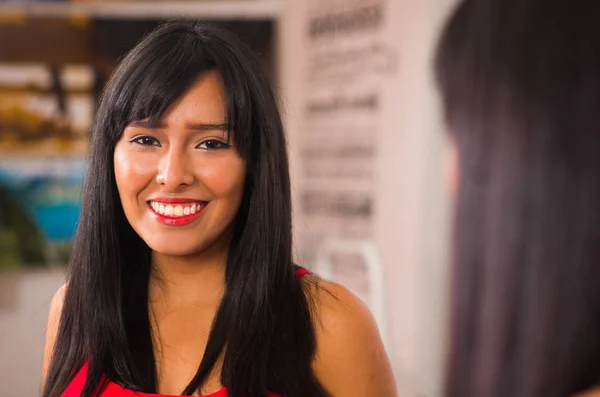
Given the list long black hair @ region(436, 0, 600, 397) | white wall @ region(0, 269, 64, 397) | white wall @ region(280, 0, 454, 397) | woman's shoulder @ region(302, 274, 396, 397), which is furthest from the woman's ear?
white wall @ region(0, 269, 64, 397)

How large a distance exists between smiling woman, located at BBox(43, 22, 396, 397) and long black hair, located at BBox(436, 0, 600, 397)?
0.28 metres

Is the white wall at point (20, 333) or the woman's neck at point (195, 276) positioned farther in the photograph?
the white wall at point (20, 333)

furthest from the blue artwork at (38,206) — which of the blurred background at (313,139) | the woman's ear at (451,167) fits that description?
the woman's ear at (451,167)

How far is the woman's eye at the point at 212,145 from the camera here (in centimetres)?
102

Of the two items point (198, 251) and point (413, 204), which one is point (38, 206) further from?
point (198, 251)

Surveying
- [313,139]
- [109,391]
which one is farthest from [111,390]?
[313,139]

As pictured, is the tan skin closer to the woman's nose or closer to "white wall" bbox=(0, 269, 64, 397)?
the woman's nose

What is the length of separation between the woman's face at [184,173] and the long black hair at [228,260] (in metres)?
0.02

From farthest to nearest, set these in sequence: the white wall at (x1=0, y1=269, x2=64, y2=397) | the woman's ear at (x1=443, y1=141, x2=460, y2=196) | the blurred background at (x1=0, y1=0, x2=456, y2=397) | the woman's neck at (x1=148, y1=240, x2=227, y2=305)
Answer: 1. the white wall at (x1=0, y1=269, x2=64, y2=397)
2. the blurred background at (x1=0, y1=0, x2=456, y2=397)
3. the woman's ear at (x1=443, y1=141, x2=460, y2=196)
4. the woman's neck at (x1=148, y1=240, x2=227, y2=305)

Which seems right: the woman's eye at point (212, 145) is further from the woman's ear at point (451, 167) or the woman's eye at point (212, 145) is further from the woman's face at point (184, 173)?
the woman's ear at point (451, 167)

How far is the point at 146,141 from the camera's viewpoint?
3.42 ft

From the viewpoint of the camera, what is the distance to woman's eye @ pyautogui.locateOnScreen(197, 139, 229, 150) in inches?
40.3

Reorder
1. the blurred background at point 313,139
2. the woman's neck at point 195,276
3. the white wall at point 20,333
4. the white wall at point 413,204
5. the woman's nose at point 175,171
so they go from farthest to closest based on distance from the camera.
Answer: the white wall at point 20,333 < the blurred background at point 313,139 < the white wall at point 413,204 < the woman's neck at point 195,276 < the woman's nose at point 175,171

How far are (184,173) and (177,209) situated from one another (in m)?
0.06
